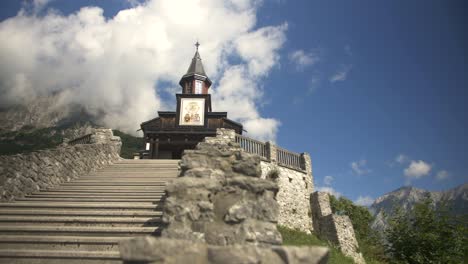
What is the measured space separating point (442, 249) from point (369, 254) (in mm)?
3624

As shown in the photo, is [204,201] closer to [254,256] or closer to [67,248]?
[254,256]

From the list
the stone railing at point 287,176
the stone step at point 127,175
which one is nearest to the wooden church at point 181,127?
the stone railing at point 287,176

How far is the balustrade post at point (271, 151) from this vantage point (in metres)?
16.4

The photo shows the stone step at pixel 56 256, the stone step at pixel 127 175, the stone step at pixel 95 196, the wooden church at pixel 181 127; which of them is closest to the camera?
the stone step at pixel 56 256

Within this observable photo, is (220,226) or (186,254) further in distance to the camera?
(220,226)

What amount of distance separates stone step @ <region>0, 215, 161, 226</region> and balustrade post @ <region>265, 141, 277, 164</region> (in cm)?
1148

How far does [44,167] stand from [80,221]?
161 inches

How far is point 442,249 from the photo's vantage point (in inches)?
464

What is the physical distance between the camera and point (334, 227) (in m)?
14.3

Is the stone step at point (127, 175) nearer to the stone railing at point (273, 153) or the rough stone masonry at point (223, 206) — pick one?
the stone railing at point (273, 153)

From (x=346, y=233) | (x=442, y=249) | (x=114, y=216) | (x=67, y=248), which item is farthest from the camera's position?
(x=346, y=233)

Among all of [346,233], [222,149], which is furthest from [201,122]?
[222,149]

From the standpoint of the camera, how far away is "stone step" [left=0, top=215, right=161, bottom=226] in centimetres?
538

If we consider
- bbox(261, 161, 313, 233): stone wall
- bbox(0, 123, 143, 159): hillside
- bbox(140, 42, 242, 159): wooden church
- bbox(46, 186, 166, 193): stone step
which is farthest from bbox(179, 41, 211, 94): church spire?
bbox(0, 123, 143, 159): hillside
